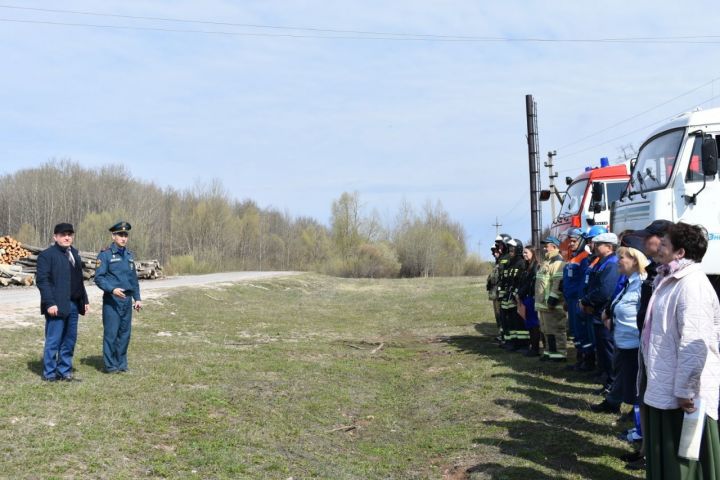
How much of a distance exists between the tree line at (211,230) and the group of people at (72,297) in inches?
1580

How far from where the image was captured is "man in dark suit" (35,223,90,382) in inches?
318

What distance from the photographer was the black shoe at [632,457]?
5742 mm

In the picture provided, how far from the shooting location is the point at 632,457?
18.9ft

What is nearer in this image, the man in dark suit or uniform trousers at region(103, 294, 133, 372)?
the man in dark suit

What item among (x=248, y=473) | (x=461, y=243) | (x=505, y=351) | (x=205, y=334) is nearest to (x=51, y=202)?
(x=461, y=243)

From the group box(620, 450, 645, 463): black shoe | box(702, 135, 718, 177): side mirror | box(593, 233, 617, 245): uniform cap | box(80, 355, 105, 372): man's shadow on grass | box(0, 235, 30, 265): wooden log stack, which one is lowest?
box(620, 450, 645, 463): black shoe

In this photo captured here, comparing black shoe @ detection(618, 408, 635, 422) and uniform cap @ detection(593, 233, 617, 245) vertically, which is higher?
uniform cap @ detection(593, 233, 617, 245)

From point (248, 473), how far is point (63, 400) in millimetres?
2760

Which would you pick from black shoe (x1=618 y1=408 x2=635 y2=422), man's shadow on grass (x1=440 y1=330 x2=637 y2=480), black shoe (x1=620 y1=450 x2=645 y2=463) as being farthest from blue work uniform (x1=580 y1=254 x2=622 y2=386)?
black shoe (x1=620 y1=450 x2=645 y2=463)

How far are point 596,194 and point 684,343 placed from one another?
12.1 meters

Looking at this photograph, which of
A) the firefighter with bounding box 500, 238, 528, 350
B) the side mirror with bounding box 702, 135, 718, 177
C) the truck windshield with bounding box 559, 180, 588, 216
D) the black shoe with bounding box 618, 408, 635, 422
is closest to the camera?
the black shoe with bounding box 618, 408, 635, 422

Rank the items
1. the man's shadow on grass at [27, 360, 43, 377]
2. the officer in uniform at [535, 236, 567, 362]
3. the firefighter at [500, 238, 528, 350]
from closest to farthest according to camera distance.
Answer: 1. the man's shadow on grass at [27, 360, 43, 377]
2. the officer in uniform at [535, 236, 567, 362]
3. the firefighter at [500, 238, 528, 350]

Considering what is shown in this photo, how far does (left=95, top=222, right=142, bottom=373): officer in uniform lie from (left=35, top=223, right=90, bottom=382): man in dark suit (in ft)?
1.36

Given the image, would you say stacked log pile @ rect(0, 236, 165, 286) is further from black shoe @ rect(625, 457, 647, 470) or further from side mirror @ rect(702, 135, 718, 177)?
black shoe @ rect(625, 457, 647, 470)
